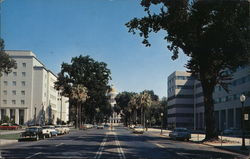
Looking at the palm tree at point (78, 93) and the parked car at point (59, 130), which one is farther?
the palm tree at point (78, 93)

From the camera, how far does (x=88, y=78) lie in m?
102

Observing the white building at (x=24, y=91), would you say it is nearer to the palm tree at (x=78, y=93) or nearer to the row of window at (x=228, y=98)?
the palm tree at (x=78, y=93)

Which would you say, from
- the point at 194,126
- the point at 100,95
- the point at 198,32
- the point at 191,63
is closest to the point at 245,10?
the point at 198,32

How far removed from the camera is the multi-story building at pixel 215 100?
74.1m

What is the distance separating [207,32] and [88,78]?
222 feet

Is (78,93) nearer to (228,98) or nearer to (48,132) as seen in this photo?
(228,98)

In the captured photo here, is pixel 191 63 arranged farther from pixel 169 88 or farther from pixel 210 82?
pixel 169 88

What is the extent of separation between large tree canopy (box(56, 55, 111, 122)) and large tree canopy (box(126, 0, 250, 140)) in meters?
62.2

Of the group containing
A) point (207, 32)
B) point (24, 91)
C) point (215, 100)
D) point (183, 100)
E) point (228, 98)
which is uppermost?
point (207, 32)

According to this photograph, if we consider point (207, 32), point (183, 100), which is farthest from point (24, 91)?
point (207, 32)

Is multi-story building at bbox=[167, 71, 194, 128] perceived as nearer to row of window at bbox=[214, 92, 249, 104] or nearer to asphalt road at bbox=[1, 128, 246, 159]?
row of window at bbox=[214, 92, 249, 104]

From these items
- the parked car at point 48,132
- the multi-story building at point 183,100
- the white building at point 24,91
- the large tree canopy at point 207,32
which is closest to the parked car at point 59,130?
the parked car at point 48,132

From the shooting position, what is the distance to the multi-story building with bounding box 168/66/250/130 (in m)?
74.1

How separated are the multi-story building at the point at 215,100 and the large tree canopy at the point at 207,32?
21.3 m
